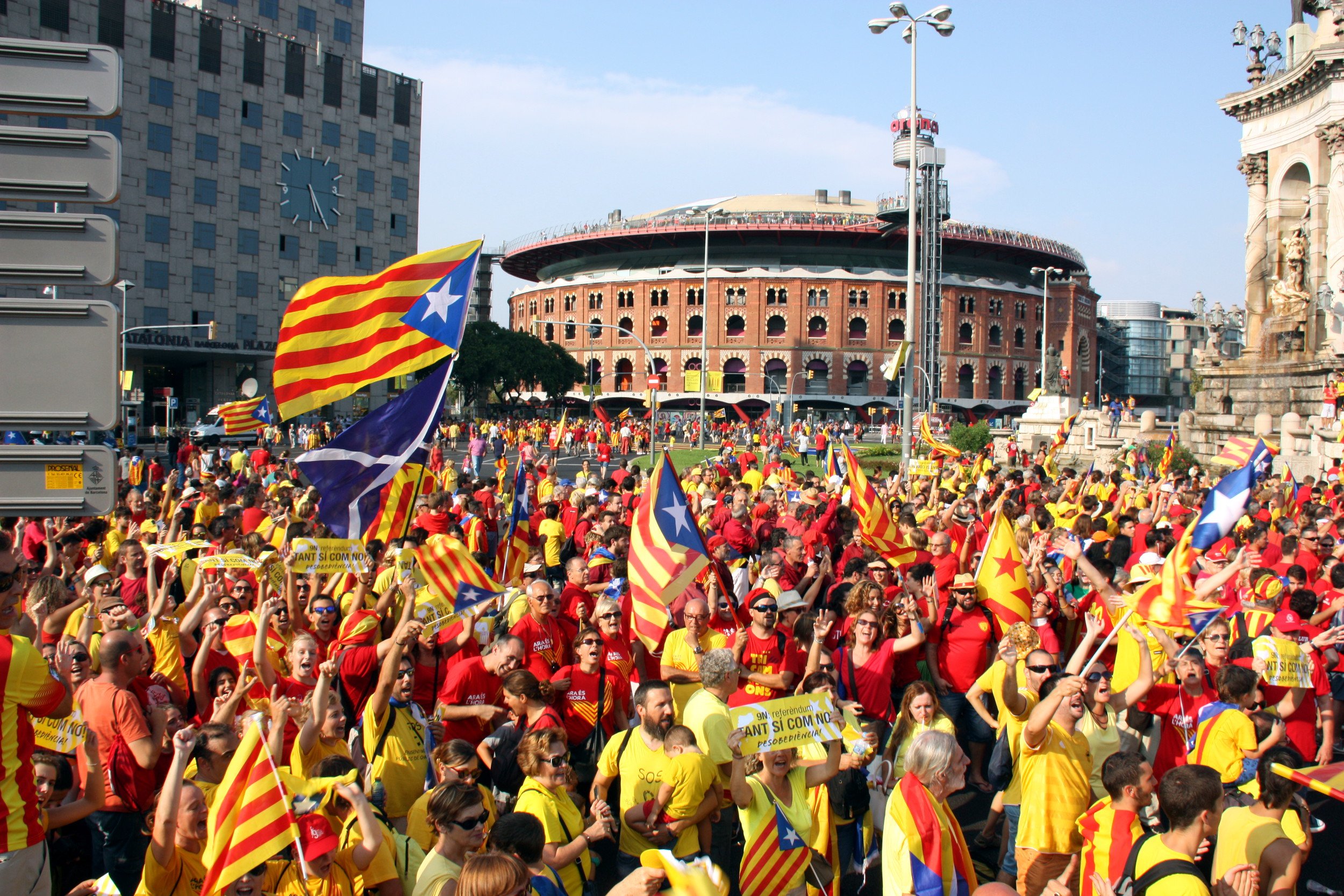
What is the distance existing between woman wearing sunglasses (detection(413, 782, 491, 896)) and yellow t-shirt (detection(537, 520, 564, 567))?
692cm

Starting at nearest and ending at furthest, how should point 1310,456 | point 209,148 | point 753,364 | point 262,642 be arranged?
point 262,642 < point 1310,456 < point 209,148 < point 753,364

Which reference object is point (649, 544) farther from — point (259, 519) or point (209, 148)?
point (209, 148)

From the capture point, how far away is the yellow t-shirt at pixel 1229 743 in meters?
5.49

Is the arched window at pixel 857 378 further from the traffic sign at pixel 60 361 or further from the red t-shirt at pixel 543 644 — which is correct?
the traffic sign at pixel 60 361

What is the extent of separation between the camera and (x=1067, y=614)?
29.8 ft

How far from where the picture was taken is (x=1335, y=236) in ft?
101

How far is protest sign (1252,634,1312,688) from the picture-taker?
620 centimetres

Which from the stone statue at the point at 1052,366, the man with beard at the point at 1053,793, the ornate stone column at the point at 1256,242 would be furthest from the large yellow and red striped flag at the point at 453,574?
the stone statue at the point at 1052,366

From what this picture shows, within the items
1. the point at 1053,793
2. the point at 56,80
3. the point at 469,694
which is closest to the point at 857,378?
the point at 469,694

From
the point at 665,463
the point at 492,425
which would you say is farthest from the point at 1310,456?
the point at 492,425

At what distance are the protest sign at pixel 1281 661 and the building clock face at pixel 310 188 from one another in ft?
197

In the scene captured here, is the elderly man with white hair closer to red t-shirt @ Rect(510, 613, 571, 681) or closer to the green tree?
red t-shirt @ Rect(510, 613, 571, 681)

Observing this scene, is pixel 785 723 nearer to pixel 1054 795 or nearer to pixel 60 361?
pixel 1054 795

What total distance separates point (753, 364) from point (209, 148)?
44.1 metres
